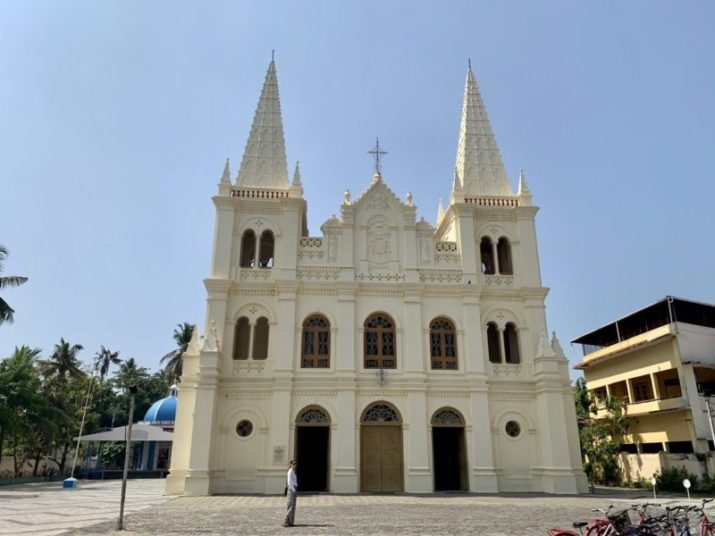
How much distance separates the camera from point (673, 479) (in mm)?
23031

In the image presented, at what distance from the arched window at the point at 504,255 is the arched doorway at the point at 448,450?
724 cm

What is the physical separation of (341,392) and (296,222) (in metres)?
7.83

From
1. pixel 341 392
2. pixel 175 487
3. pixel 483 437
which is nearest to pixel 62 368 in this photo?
pixel 175 487

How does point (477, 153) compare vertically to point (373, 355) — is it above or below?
above

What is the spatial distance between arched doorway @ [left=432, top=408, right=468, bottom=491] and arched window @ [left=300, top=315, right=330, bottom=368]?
17.1 ft

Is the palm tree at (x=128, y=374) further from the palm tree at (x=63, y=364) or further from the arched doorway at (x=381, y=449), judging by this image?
the arched doorway at (x=381, y=449)

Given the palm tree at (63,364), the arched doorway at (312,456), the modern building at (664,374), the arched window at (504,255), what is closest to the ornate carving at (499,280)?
the arched window at (504,255)

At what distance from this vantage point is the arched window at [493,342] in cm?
2436

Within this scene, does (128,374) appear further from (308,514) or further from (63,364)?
(308,514)

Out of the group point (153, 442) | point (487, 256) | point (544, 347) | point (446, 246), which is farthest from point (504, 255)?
point (153, 442)

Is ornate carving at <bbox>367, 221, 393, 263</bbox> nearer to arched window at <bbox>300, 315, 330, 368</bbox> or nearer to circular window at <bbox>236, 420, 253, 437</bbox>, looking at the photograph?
arched window at <bbox>300, 315, 330, 368</bbox>

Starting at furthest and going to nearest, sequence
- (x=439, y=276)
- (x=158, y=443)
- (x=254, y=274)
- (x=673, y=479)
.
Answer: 1. (x=158, y=443)
2. (x=439, y=276)
3. (x=254, y=274)
4. (x=673, y=479)

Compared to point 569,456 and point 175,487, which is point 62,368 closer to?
point 175,487

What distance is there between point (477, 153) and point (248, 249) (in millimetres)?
12433
